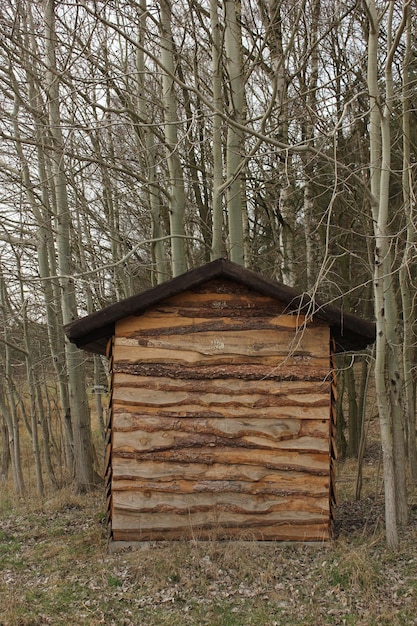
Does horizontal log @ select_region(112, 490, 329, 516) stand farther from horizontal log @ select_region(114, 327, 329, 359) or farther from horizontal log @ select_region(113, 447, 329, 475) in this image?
horizontal log @ select_region(114, 327, 329, 359)

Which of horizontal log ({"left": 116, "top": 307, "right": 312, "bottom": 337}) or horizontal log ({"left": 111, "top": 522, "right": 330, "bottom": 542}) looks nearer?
horizontal log ({"left": 111, "top": 522, "right": 330, "bottom": 542})

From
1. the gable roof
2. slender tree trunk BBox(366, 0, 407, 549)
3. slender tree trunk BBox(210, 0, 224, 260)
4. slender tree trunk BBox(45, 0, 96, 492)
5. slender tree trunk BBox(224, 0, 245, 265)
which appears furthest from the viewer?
slender tree trunk BBox(45, 0, 96, 492)

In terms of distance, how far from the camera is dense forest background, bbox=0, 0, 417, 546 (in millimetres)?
7043

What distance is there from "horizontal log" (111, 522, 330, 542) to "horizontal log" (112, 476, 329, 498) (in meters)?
0.37

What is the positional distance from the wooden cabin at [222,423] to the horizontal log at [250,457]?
0.01 meters

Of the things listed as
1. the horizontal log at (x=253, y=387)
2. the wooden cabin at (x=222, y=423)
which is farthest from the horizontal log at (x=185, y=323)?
the horizontal log at (x=253, y=387)

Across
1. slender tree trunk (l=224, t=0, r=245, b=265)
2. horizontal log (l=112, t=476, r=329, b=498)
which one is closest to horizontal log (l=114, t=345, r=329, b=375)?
horizontal log (l=112, t=476, r=329, b=498)

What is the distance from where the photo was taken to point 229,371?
7.46m

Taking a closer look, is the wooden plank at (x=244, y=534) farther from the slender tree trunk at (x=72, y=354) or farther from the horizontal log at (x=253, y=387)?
the slender tree trunk at (x=72, y=354)

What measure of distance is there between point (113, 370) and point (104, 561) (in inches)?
80.5

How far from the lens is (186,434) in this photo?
24.4 feet

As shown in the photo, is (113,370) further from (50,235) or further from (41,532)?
(50,235)

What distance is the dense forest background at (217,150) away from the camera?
7.04 m

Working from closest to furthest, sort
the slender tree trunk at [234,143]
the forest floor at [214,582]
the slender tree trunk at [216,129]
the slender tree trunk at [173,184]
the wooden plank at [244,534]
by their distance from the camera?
the forest floor at [214,582] → the wooden plank at [244,534] → the slender tree trunk at [216,129] → the slender tree trunk at [234,143] → the slender tree trunk at [173,184]
